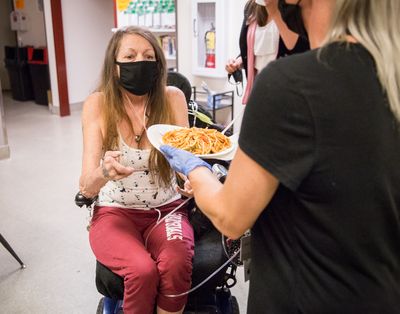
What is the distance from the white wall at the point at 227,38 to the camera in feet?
14.0

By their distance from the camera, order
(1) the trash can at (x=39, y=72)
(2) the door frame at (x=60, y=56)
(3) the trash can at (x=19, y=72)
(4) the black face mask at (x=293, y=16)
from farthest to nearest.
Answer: (3) the trash can at (x=19, y=72)
(1) the trash can at (x=39, y=72)
(2) the door frame at (x=60, y=56)
(4) the black face mask at (x=293, y=16)

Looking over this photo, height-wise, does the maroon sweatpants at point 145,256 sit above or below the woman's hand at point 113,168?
below

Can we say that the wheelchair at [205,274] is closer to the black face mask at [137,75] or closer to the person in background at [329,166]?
the black face mask at [137,75]

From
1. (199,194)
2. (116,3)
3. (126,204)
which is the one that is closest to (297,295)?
(199,194)

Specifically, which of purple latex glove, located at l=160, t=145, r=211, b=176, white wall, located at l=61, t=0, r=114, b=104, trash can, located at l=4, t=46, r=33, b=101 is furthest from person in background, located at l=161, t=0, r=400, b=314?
trash can, located at l=4, t=46, r=33, b=101

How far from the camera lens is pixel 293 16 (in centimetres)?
89

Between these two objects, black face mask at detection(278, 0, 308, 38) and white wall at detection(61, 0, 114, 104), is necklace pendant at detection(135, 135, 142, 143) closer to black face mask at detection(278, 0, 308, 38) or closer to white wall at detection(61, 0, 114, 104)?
black face mask at detection(278, 0, 308, 38)

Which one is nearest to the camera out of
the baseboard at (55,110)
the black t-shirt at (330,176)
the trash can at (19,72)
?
the black t-shirt at (330,176)

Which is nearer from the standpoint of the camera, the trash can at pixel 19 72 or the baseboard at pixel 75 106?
the baseboard at pixel 75 106

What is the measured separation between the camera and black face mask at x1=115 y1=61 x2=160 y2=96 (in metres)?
1.77

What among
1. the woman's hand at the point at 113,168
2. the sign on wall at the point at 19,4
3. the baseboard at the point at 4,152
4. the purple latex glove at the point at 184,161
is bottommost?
the baseboard at the point at 4,152

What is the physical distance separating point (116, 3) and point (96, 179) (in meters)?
5.56

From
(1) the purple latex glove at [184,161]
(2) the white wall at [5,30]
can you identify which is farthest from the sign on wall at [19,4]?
(1) the purple latex glove at [184,161]

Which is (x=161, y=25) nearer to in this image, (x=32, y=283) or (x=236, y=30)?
(x=236, y=30)
